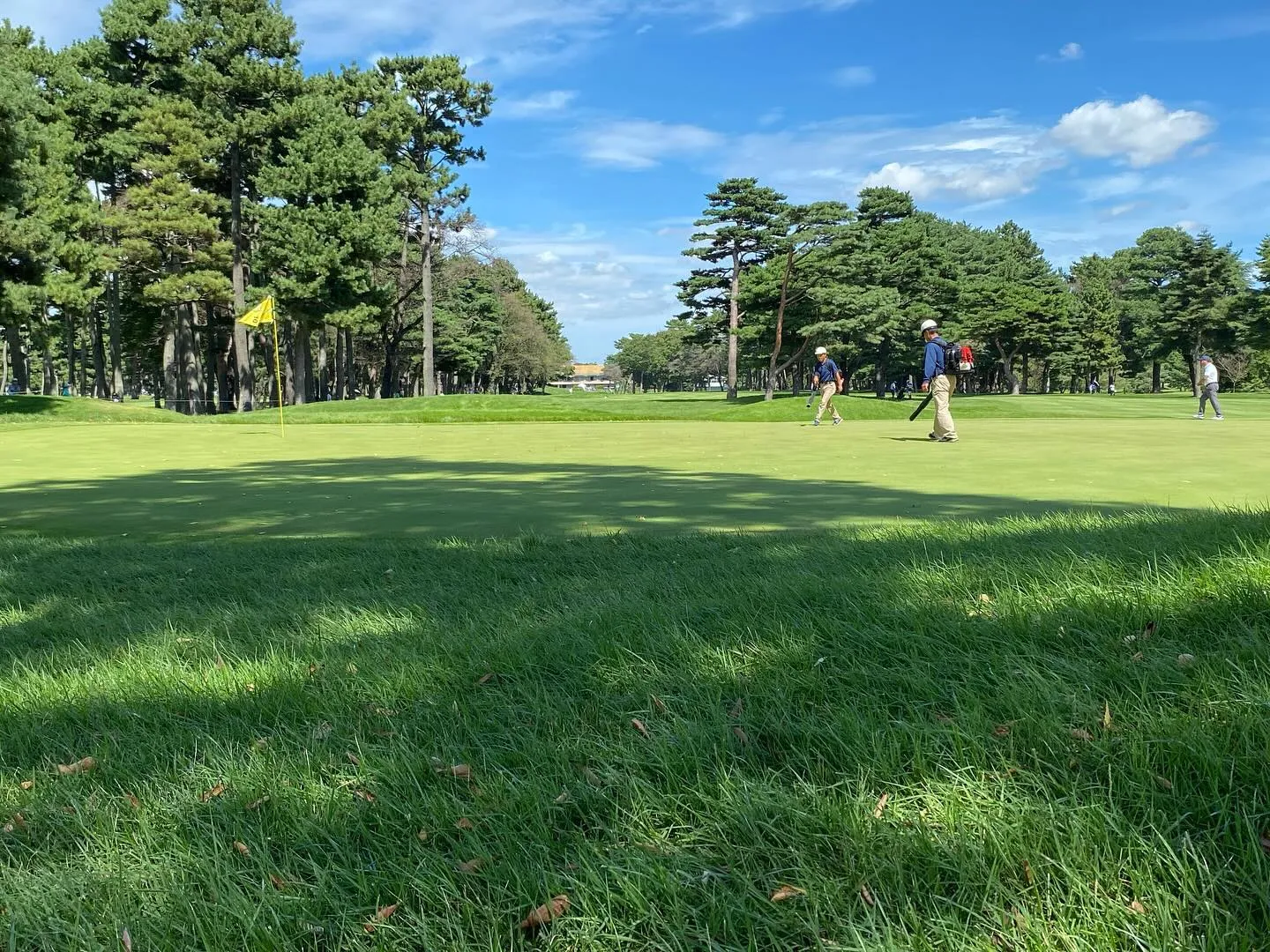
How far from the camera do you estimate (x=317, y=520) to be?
25.6 ft

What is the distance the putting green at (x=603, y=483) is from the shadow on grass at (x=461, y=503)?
3 cm

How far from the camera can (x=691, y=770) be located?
211 centimetres

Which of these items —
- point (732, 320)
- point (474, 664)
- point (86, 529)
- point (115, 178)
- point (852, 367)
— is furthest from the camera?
point (852, 367)

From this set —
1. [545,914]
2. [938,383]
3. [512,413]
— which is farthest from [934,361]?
[512,413]

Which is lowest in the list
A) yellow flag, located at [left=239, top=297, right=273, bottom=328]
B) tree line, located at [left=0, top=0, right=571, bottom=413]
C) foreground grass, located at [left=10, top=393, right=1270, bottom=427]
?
foreground grass, located at [left=10, top=393, right=1270, bottom=427]

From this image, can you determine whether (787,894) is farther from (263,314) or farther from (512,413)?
(512,413)

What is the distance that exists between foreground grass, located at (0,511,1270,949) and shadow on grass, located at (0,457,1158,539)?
10.7 ft

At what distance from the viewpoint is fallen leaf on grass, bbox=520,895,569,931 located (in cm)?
165

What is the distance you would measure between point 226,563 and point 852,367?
71.2 m

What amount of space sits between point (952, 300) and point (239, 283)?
170 ft

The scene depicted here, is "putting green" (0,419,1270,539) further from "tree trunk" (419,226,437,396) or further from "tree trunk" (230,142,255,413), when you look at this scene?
"tree trunk" (419,226,437,396)

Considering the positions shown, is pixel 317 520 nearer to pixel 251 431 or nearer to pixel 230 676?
pixel 230 676

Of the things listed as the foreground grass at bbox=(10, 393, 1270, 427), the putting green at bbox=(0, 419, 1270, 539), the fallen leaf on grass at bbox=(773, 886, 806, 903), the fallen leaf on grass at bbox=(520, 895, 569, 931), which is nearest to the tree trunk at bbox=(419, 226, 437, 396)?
the foreground grass at bbox=(10, 393, 1270, 427)

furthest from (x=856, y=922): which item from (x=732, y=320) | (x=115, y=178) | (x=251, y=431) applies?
(x=115, y=178)
